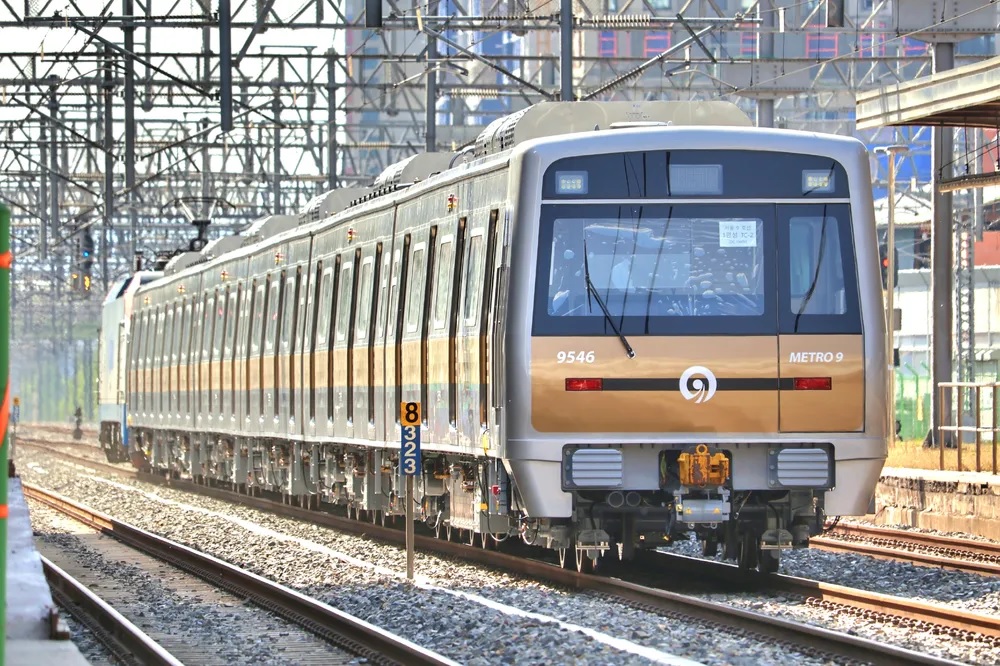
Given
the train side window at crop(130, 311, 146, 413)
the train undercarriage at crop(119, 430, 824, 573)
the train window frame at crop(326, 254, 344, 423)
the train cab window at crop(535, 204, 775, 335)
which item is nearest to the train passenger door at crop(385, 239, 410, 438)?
the train undercarriage at crop(119, 430, 824, 573)

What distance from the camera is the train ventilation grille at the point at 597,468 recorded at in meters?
13.1

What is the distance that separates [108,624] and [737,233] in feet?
16.5

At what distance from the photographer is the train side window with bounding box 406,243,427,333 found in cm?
1666

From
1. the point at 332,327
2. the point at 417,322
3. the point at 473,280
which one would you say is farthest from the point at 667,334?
the point at 332,327

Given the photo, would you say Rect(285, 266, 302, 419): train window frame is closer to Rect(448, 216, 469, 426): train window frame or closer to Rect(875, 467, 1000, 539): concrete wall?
Rect(875, 467, 1000, 539): concrete wall

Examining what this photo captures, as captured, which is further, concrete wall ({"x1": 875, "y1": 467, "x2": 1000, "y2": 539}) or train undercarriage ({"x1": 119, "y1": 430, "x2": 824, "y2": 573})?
concrete wall ({"x1": 875, "y1": 467, "x2": 1000, "y2": 539})

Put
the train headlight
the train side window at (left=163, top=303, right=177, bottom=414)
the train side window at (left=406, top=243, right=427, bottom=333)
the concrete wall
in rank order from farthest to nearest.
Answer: the train side window at (left=163, top=303, right=177, bottom=414) < the concrete wall < the train side window at (left=406, top=243, right=427, bottom=333) < the train headlight

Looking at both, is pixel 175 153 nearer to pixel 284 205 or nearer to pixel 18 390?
pixel 284 205

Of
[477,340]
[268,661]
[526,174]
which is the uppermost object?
[526,174]

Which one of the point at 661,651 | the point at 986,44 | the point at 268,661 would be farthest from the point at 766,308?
the point at 986,44

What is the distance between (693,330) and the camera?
13.2 meters

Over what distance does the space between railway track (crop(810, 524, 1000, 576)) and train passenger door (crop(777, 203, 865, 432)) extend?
2.57 m

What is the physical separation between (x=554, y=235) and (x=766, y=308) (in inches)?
59.2

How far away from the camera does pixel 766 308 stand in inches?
525
